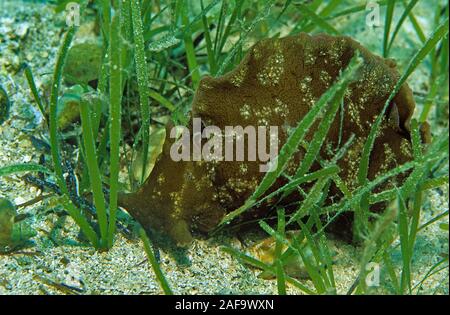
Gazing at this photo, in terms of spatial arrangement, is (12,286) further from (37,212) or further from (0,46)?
(0,46)

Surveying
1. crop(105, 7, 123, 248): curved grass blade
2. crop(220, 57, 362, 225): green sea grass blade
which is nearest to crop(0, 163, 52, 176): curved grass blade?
crop(105, 7, 123, 248): curved grass blade

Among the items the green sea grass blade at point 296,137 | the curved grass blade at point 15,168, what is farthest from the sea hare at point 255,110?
the curved grass blade at point 15,168

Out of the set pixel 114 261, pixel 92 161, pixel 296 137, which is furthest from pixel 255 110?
pixel 114 261

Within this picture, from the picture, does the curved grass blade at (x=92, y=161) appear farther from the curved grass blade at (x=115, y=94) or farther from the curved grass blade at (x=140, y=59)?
the curved grass blade at (x=140, y=59)

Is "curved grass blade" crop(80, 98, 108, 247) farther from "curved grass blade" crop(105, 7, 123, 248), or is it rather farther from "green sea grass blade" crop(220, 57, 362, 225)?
"green sea grass blade" crop(220, 57, 362, 225)

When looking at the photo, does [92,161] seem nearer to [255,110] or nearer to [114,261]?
[114,261]
